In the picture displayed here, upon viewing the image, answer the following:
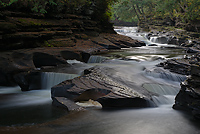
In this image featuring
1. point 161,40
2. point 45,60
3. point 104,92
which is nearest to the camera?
point 104,92

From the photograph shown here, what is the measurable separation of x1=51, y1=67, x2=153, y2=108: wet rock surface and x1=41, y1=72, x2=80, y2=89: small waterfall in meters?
1.55

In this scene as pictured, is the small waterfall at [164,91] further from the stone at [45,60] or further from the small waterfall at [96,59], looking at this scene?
the small waterfall at [96,59]

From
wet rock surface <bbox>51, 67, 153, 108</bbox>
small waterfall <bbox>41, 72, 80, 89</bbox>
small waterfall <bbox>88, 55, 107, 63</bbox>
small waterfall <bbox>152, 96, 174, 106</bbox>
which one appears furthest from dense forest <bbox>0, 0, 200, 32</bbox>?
small waterfall <bbox>152, 96, 174, 106</bbox>

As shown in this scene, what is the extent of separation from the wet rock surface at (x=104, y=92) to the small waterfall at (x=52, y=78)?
155cm

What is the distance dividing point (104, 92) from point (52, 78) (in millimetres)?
3367

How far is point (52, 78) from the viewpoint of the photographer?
833cm

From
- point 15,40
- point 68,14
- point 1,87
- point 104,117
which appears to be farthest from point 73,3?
point 104,117

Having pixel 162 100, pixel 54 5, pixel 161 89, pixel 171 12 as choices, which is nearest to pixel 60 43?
pixel 54 5

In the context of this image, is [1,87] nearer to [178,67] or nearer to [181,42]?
[178,67]

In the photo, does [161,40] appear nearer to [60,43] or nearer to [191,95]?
[60,43]

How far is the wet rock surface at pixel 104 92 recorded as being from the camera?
552cm

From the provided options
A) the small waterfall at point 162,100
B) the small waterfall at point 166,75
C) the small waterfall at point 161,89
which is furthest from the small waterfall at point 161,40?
the small waterfall at point 162,100

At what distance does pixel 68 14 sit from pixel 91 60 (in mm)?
6772

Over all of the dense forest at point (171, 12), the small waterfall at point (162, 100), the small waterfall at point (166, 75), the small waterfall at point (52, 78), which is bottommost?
the small waterfall at point (52, 78)
